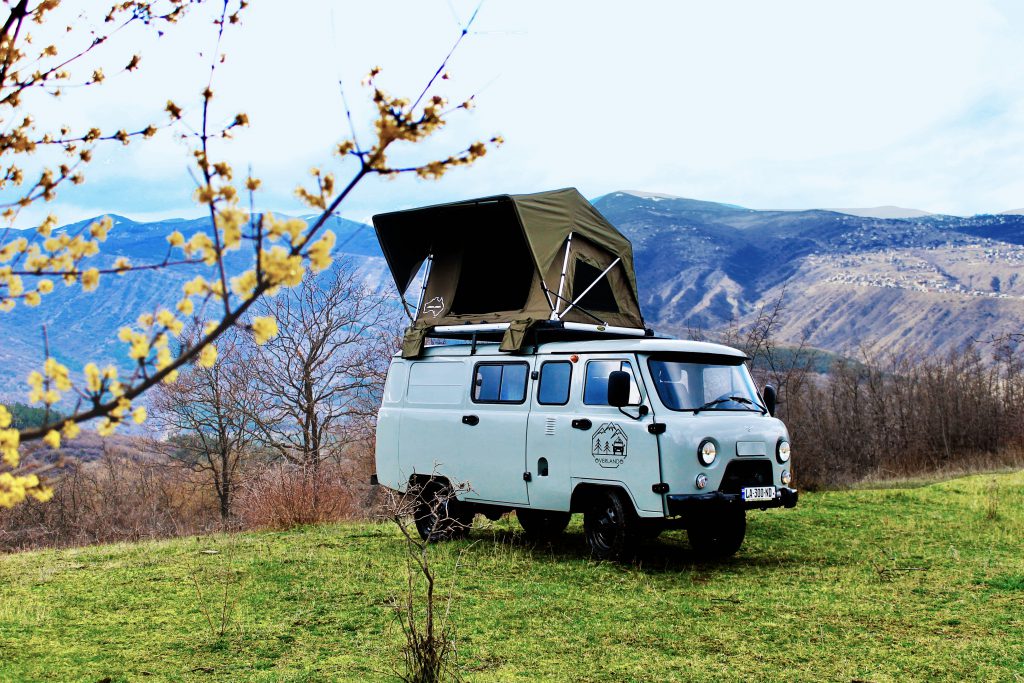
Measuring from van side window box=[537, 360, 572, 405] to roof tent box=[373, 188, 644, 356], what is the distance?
756 millimetres

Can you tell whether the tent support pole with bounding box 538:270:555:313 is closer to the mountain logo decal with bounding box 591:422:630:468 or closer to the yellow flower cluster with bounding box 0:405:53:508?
the mountain logo decal with bounding box 591:422:630:468

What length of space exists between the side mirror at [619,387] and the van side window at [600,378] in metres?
0.39

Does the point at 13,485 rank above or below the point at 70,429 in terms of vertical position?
below

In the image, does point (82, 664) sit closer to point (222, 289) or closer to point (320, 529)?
point (222, 289)

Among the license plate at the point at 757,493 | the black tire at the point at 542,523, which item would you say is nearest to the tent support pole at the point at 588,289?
the black tire at the point at 542,523

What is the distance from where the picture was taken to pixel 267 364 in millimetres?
35719

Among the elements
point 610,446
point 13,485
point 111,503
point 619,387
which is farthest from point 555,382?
point 111,503

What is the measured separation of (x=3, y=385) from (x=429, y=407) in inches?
7396

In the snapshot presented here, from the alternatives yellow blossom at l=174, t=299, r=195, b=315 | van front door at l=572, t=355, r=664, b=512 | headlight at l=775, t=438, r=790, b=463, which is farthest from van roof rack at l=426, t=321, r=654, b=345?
yellow blossom at l=174, t=299, r=195, b=315

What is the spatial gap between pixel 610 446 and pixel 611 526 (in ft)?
3.11

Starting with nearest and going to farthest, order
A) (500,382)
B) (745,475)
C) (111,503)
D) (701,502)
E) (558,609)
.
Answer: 1. (558,609)
2. (701,502)
3. (745,475)
4. (500,382)
5. (111,503)

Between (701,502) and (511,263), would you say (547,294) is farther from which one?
(701,502)

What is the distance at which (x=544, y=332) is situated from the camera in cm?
1100

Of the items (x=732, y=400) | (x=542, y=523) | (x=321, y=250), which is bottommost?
(x=542, y=523)
